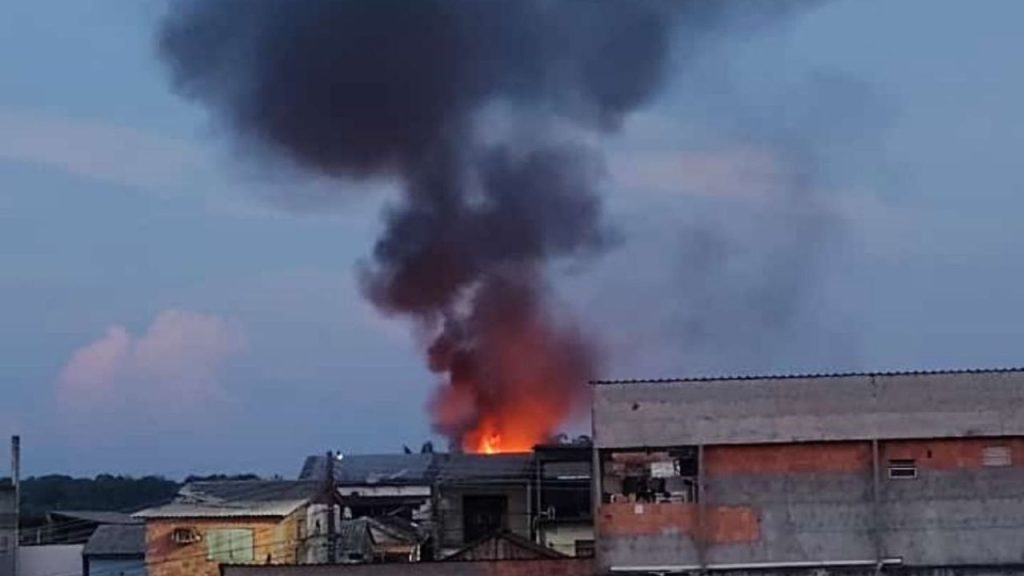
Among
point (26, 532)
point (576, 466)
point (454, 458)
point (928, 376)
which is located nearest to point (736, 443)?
point (928, 376)

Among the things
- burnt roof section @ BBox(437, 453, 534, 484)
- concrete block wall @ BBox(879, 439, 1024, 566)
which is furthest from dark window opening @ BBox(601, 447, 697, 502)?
burnt roof section @ BBox(437, 453, 534, 484)

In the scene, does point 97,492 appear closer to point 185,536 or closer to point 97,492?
point 97,492

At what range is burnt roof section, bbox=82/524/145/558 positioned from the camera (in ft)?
174

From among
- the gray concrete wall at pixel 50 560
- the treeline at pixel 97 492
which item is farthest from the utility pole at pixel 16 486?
the treeline at pixel 97 492

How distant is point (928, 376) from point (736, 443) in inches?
200

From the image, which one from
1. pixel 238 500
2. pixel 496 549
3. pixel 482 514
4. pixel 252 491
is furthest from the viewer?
pixel 482 514

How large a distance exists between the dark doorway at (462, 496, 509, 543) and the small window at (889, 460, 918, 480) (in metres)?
19.1

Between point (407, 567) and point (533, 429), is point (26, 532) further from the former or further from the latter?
point (407, 567)

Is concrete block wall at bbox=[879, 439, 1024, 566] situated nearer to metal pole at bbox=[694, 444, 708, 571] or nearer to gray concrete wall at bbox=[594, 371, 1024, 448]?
gray concrete wall at bbox=[594, 371, 1024, 448]

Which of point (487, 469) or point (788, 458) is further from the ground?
point (487, 469)

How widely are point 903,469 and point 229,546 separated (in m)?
20.5

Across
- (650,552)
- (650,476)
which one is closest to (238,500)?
(650,476)

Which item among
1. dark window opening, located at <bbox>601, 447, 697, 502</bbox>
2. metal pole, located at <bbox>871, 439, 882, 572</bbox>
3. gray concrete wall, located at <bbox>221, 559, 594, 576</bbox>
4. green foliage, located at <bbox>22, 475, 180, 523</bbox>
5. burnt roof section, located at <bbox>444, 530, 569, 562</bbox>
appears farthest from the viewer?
green foliage, located at <bbox>22, 475, 180, 523</bbox>

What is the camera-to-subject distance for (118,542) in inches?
2119
